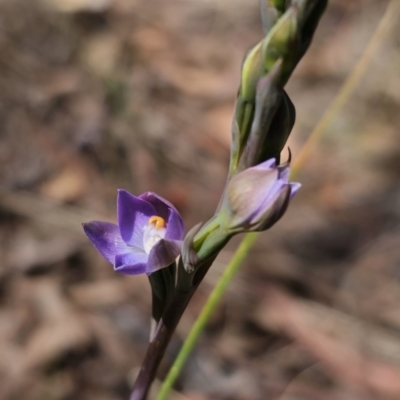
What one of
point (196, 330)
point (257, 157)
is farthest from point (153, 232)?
point (196, 330)

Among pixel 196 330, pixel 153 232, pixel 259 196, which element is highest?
pixel 259 196

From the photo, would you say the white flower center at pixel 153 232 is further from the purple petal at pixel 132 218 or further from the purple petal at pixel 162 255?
the purple petal at pixel 162 255

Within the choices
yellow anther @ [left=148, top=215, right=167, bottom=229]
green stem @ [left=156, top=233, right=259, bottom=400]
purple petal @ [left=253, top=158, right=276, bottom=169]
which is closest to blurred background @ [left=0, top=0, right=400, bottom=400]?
green stem @ [left=156, top=233, right=259, bottom=400]

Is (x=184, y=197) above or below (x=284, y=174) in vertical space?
below

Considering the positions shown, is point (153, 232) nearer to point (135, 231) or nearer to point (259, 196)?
point (135, 231)

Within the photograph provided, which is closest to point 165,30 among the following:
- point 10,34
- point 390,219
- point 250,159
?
point 10,34

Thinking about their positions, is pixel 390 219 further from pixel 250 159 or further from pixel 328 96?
pixel 250 159

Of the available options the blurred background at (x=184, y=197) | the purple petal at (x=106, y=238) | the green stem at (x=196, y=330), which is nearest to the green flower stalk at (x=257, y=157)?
the purple petal at (x=106, y=238)
